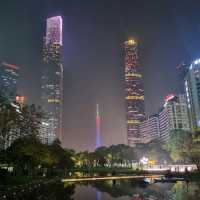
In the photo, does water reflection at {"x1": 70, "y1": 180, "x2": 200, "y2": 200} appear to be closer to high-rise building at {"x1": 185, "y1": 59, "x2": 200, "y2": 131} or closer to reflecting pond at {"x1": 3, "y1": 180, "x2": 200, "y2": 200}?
reflecting pond at {"x1": 3, "y1": 180, "x2": 200, "y2": 200}

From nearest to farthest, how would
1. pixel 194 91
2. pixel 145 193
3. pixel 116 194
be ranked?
pixel 145 193
pixel 116 194
pixel 194 91

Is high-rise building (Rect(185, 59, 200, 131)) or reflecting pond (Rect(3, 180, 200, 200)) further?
high-rise building (Rect(185, 59, 200, 131))

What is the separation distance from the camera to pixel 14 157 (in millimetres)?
67625

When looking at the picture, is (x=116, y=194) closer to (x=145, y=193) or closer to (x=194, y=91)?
(x=145, y=193)

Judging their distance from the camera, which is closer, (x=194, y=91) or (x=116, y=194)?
(x=116, y=194)

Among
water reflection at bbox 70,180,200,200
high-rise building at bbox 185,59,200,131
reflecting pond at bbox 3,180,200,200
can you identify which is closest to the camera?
water reflection at bbox 70,180,200,200

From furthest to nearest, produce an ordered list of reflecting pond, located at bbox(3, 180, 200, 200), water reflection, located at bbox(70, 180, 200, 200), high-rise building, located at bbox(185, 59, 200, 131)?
high-rise building, located at bbox(185, 59, 200, 131), reflecting pond, located at bbox(3, 180, 200, 200), water reflection, located at bbox(70, 180, 200, 200)

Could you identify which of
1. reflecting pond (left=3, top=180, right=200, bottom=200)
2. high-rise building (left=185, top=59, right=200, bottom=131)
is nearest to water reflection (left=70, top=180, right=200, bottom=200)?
reflecting pond (left=3, top=180, right=200, bottom=200)

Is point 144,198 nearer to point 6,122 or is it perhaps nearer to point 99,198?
point 99,198

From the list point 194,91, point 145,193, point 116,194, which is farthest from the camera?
point 194,91

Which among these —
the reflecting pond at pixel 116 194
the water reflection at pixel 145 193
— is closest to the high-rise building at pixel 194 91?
the water reflection at pixel 145 193

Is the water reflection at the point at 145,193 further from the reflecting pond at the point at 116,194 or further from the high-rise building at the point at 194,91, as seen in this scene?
the high-rise building at the point at 194,91

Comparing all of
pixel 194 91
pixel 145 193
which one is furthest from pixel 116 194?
pixel 194 91

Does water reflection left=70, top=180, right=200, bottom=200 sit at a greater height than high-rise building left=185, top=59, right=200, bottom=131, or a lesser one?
lesser
